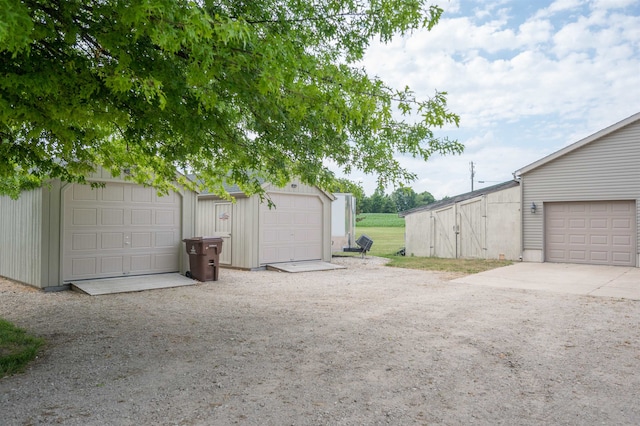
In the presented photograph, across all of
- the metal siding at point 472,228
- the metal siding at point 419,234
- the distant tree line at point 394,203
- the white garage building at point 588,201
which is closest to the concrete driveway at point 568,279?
the white garage building at point 588,201

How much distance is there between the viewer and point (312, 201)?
14.7 meters

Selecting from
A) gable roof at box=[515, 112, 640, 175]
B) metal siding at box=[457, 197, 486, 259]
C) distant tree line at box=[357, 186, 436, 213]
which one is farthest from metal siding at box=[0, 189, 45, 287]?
distant tree line at box=[357, 186, 436, 213]

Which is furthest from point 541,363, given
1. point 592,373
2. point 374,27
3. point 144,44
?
point 144,44

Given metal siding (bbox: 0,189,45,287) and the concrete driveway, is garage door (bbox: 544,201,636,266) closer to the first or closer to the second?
the concrete driveway

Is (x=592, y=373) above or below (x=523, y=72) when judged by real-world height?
below

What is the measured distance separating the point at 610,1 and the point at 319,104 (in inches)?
448

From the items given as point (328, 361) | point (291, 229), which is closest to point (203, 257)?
point (291, 229)

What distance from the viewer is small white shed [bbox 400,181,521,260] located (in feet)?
51.6

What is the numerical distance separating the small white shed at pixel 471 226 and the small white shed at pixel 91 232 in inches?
386

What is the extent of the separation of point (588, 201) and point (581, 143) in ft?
6.10

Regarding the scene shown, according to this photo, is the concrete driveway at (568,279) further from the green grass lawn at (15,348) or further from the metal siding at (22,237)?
the metal siding at (22,237)

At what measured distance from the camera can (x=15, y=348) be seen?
197 inches

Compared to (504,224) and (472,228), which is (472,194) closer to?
(472,228)

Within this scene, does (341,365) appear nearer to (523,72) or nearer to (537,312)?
(537,312)
